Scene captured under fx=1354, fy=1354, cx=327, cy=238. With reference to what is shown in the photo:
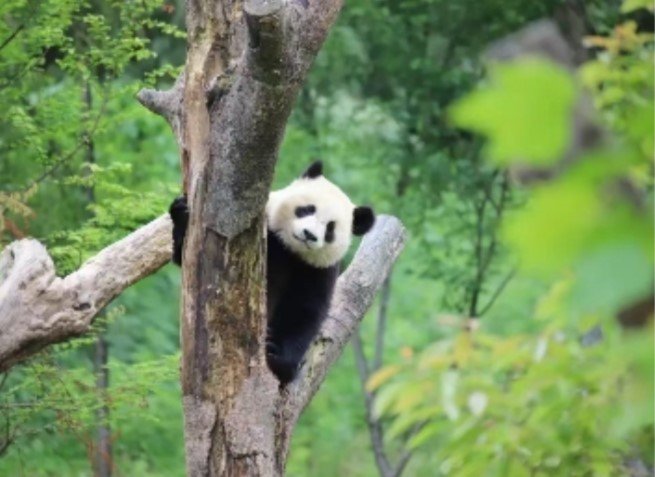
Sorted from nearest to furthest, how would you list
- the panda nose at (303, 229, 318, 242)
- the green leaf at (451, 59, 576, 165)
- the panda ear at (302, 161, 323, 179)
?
1. the green leaf at (451, 59, 576, 165)
2. the panda nose at (303, 229, 318, 242)
3. the panda ear at (302, 161, 323, 179)

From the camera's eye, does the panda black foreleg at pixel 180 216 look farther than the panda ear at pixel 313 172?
No

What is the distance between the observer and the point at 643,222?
105 centimetres

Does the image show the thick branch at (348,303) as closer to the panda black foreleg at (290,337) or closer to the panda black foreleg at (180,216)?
the panda black foreleg at (290,337)

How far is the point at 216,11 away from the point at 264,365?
1110 mm

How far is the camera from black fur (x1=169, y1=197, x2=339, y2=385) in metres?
4.57

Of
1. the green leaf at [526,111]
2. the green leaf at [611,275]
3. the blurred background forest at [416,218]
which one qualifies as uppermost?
the green leaf at [526,111]

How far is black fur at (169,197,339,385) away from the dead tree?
12 cm

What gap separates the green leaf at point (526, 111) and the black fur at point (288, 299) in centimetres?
323

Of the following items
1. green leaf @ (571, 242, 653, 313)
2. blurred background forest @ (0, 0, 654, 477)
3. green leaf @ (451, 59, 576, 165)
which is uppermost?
green leaf @ (451, 59, 576, 165)

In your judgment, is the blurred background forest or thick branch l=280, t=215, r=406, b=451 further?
thick branch l=280, t=215, r=406, b=451

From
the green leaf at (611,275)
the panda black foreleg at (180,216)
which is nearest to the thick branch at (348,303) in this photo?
the panda black foreleg at (180,216)

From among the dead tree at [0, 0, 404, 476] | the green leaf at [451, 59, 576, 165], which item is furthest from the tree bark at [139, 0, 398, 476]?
the green leaf at [451, 59, 576, 165]

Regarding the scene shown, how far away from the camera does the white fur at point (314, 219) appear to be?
5.62 metres

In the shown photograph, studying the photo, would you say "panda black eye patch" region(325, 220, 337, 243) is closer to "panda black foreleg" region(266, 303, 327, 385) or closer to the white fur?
the white fur
